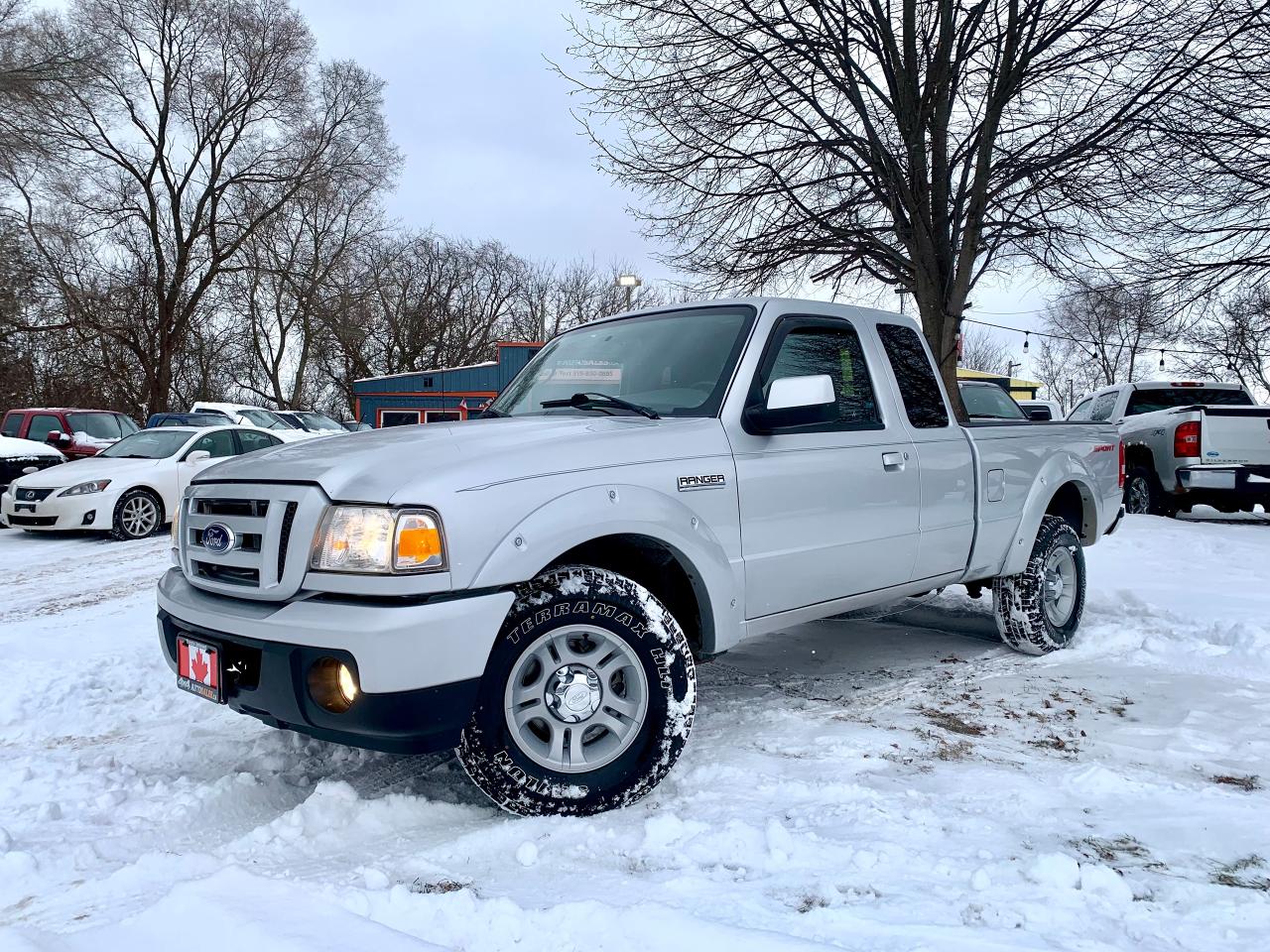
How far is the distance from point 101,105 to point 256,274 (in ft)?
22.5

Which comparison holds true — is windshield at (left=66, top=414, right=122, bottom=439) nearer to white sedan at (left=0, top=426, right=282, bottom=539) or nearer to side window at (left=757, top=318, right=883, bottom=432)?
white sedan at (left=0, top=426, right=282, bottom=539)

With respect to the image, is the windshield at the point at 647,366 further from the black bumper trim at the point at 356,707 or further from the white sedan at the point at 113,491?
the white sedan at the point at 113,491

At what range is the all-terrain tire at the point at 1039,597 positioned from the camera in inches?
203

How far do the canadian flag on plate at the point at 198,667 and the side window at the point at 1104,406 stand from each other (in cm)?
1335

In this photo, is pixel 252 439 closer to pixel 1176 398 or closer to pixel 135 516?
pixel 135 516

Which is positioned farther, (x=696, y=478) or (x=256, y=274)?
(x=256, y=274)

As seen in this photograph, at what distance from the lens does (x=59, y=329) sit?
27484 millimetres

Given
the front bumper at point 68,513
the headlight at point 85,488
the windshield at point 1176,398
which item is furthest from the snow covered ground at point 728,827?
the windshield at point 1176,398

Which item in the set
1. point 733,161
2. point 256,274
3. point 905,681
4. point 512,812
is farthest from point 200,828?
point 256,274

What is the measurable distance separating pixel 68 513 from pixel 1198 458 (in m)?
13.7

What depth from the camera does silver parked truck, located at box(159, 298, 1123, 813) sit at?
8.79ft

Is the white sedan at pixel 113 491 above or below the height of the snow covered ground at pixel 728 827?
above

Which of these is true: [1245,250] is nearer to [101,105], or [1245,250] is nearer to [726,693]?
[726,693]

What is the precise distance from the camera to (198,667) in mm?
2992
